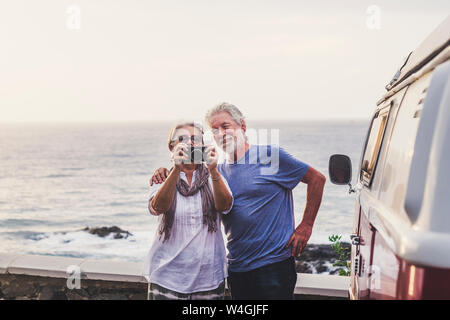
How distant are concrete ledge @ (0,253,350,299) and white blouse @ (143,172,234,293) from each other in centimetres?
161

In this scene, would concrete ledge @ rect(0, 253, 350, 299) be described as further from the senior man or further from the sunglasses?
the sunglasses

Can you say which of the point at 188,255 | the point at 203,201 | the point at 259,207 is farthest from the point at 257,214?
the point at 188,255

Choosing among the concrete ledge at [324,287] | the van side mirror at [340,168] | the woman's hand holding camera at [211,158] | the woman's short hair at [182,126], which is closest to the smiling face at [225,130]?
the woman's short hair at [182,126]

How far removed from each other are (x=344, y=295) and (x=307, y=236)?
122cm

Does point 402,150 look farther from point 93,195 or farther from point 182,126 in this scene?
point 93,195

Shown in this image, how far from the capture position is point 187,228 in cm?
248

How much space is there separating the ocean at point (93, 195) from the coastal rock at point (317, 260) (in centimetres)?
670

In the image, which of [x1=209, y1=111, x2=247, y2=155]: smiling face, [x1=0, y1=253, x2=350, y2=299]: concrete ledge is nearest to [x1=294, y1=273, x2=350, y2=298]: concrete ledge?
[x1=0, y1=253, x2=350, y2=299]: concrete ledge

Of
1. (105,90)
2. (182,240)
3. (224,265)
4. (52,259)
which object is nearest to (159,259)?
(182,240)

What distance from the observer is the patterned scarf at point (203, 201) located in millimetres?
2484

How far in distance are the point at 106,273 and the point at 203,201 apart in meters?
2.01

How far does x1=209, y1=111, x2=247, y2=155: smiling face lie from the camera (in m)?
2.77

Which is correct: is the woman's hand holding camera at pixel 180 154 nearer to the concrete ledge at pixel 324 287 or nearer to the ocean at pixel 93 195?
the ocean at pixel 93 195
